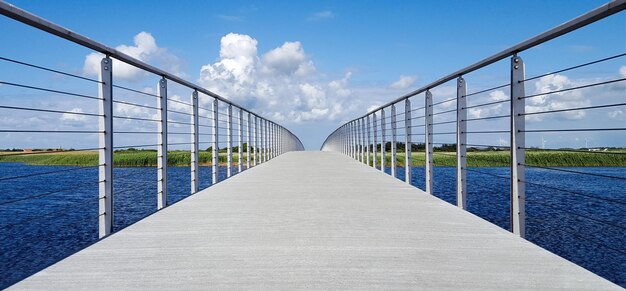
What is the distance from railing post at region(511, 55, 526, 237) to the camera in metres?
3.14

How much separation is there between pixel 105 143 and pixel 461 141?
281 centimetres

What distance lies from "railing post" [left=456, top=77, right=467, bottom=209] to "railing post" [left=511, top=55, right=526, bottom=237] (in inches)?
37.0

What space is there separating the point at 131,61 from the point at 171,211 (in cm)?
120

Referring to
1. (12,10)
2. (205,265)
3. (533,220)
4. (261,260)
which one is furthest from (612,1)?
(533,220)

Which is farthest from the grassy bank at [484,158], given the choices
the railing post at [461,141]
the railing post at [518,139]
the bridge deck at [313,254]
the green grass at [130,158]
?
the bridge deck at [313,254]

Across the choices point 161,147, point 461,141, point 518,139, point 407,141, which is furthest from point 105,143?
point 407,141

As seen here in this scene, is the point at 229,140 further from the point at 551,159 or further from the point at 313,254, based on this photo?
the point at 551,159

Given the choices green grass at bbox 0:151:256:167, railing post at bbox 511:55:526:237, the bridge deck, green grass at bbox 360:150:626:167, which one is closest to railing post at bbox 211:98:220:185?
green grass at bbox 0:151:256:167

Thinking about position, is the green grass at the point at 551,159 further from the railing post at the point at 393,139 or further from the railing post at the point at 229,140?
the railing post at the point at 229,140

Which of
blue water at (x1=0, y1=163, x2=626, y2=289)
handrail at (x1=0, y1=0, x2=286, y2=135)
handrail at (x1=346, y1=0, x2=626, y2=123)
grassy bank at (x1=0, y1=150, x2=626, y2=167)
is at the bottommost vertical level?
blue water at (x1=0, y1=163, x2=626, y2=289)

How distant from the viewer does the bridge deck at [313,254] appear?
2.04 m

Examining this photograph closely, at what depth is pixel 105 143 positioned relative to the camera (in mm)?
3193

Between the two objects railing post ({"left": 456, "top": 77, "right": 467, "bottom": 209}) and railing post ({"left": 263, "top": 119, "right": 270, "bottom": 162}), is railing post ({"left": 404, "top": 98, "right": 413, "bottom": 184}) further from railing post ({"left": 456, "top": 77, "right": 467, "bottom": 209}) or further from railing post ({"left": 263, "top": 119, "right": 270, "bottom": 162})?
railing post ({"left": 263, "top": 119, "right": 270, "bottom": 162})

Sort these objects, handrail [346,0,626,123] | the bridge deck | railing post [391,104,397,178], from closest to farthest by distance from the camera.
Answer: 1. the bridge deck
2. handrail [346,0,626,123]
3. railing post [391,104,397,178]
